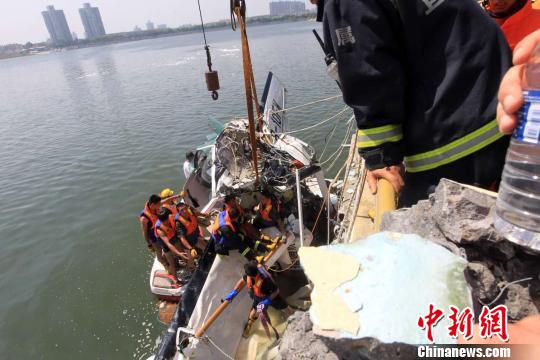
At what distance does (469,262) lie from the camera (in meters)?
1.57

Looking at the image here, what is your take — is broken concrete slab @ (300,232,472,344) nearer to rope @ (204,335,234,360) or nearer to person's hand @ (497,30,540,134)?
person's hand @ (497,30,540,134)

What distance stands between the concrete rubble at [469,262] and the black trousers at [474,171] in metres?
0.27

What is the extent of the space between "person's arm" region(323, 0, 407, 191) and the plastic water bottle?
0.61 meters

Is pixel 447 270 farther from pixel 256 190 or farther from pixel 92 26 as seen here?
pixel 92 26

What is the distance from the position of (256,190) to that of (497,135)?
17.0ft

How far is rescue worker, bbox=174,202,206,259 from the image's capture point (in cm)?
702

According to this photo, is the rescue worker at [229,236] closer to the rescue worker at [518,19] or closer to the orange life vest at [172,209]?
the orange life vest at [172,209]

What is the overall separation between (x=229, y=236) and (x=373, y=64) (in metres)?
4.65

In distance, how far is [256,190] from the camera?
6.73 meters

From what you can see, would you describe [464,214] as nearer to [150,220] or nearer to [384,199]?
[384,199]

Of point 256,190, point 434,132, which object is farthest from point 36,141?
point 434,132

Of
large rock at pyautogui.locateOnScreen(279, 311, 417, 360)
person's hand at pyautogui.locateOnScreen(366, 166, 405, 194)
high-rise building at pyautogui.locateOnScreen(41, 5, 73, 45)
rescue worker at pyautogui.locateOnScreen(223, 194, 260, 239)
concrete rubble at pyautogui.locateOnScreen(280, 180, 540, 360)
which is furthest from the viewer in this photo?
high-rise building at pyautogui.locateOnScreen(41, 5, 73, 45)

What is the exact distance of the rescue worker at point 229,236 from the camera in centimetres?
593

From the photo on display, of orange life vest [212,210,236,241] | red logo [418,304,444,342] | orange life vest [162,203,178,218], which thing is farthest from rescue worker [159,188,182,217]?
red logo [418,304,444,342]
